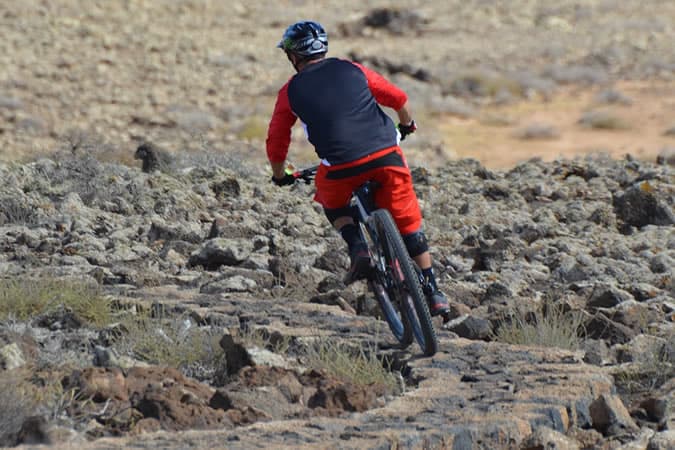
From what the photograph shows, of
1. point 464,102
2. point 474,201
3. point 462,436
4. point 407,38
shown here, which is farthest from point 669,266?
point 407,38

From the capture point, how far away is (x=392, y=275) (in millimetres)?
6098

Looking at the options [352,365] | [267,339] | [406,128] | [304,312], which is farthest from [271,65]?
[352,365]

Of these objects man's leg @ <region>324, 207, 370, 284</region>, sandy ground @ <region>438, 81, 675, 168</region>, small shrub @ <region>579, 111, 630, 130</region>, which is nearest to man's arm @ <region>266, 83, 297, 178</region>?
man's leg @ <region>324, 207, 370, 284</region>

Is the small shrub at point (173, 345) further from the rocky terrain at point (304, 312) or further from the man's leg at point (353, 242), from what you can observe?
the man's leg at point (353, 242)

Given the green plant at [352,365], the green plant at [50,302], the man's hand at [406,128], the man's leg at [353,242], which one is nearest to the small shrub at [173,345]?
the green plant at [50,302]

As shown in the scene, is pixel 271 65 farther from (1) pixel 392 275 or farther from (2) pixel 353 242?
(1) pixel 392 275

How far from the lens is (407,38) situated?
35.1 m

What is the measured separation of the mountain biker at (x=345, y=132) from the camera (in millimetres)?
5926

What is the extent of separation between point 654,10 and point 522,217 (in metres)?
31.2

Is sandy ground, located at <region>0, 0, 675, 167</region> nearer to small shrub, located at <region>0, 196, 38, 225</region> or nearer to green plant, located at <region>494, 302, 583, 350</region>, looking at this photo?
small shrub, located at <region>0, 196, 38, 225</region>

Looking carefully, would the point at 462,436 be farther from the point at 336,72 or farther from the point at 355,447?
the point at 336,72

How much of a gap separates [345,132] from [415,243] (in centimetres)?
71

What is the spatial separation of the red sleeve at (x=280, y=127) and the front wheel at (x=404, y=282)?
0.57 m

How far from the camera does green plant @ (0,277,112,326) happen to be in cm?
675
